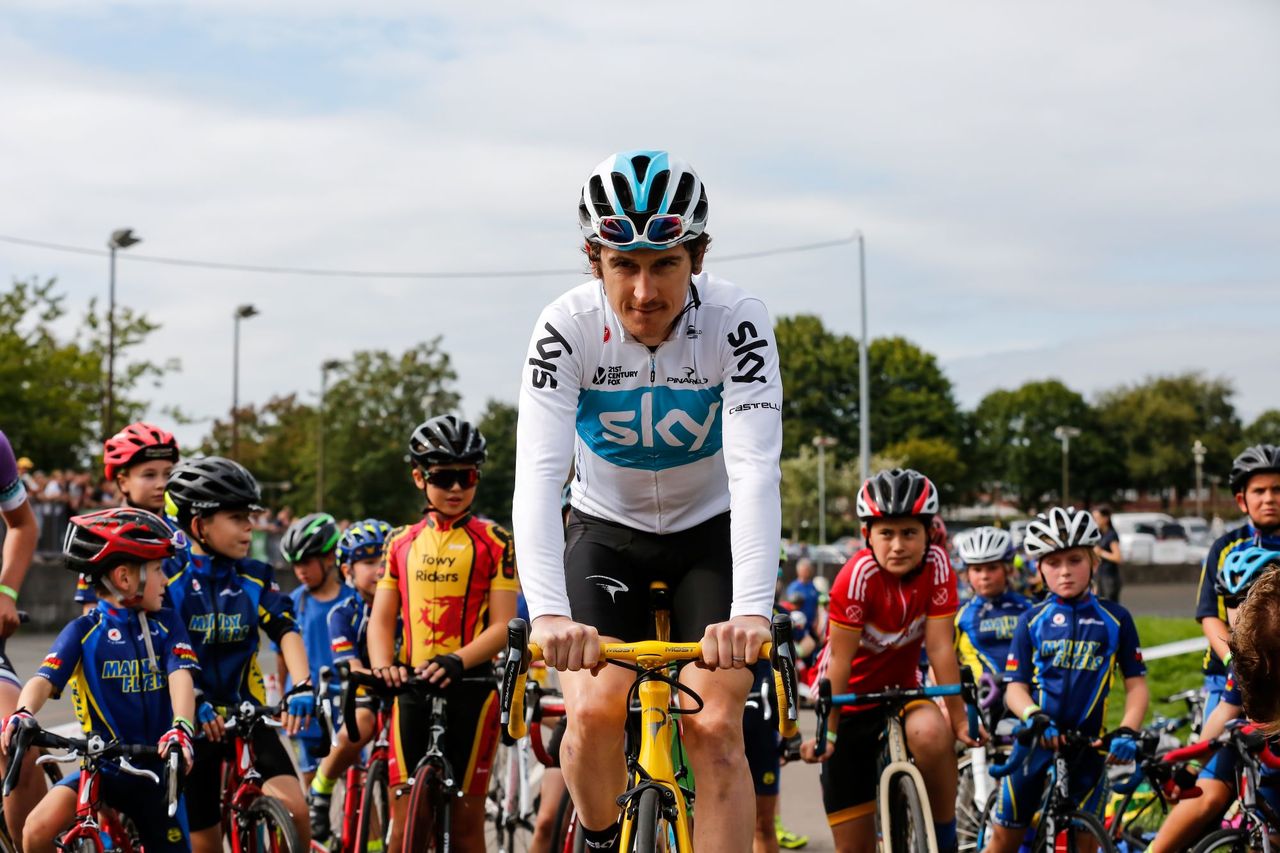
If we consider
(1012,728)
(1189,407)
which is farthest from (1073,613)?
(1189,407)

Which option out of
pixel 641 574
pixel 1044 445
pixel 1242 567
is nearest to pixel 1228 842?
pixel 1242 567

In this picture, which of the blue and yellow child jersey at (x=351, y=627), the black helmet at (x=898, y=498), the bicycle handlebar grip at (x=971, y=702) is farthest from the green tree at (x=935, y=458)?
the bicycle handlebar grip at (x=971, y=702)

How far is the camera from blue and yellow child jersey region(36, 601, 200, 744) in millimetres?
6324

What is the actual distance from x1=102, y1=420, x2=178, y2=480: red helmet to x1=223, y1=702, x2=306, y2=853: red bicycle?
5.85ft

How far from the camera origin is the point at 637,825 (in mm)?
3984

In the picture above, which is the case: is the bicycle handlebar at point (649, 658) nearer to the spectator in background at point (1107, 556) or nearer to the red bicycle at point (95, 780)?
the red bicycle at point (95, 780)

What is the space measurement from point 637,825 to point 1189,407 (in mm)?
142466

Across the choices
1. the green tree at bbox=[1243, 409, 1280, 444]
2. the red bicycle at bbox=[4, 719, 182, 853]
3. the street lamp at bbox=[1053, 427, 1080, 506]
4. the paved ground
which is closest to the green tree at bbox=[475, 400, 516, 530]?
the street lamp at bbox=[1053, 427, 1080, 506]

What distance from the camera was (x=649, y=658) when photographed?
410 cm

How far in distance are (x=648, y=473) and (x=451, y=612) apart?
300cm

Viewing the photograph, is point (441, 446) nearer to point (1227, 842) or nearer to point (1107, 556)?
point (1227, 842)

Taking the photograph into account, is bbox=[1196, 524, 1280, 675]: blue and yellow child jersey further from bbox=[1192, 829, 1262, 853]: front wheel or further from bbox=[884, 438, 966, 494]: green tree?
bbox=[884, 438, 966, 494]: green tree

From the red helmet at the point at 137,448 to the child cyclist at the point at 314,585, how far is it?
1.90 m

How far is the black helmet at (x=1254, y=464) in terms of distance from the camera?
773cm
